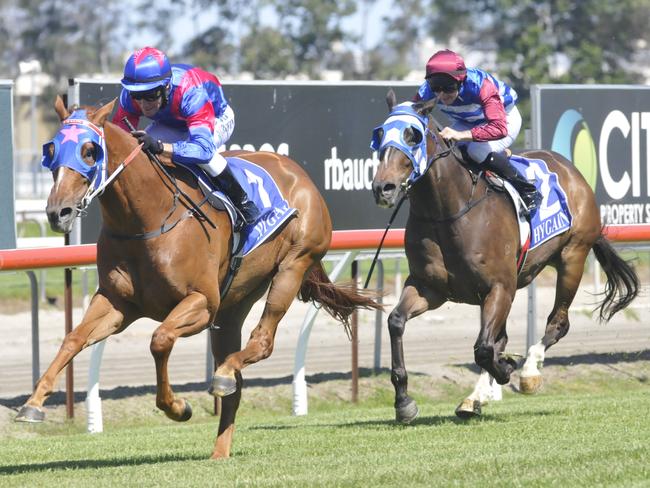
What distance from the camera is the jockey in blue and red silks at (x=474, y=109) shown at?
738 centimetres

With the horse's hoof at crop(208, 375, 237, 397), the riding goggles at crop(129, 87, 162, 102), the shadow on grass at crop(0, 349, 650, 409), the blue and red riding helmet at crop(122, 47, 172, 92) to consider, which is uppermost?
the blue and red riding helmet at crop(122, 47, 172, 92)

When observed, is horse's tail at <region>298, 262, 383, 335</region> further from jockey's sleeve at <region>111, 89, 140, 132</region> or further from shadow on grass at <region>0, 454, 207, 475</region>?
jockey's sleeve at <region>111, 89, 140, 132</region>

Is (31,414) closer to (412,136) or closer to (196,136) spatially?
(196,136)

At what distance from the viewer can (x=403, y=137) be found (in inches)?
271

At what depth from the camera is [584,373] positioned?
1055 cm

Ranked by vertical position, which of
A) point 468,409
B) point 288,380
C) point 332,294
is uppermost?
point 332,294

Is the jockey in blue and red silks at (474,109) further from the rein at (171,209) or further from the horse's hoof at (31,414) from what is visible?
the horse's hoof at (31,414)

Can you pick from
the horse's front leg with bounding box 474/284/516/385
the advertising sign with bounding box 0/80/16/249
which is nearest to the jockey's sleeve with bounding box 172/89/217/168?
the horse's front leg with bounding box 474/284/516/385

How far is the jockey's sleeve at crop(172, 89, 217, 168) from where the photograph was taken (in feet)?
20.3

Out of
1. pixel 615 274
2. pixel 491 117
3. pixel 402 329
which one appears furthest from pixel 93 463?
pixel 615 274

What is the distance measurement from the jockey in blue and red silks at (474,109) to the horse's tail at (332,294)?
0.99 metres

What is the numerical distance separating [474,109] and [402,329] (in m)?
1.31

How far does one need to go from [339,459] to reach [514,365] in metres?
1.86

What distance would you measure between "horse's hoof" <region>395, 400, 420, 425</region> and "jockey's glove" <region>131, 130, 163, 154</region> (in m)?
2.06
